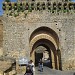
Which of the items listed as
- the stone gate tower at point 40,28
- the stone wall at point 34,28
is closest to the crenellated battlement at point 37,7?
the stone gate tower at point 40,28

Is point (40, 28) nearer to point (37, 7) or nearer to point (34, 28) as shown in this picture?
point (34, 28)

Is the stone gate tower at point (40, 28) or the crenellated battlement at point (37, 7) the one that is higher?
the crenellated battlement at point (37, 7)

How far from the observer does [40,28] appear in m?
22.6

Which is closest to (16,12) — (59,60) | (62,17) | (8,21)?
(8,21)

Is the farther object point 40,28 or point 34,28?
point 40,28

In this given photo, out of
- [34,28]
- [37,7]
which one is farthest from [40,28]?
[37,7]

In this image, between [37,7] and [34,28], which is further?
[37,7]

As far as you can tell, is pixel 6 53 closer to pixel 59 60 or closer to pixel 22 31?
pixel 22 31

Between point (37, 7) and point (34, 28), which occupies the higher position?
point (37, 7)

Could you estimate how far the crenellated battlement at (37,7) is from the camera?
22328 mm

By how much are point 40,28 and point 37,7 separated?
6.59 feet

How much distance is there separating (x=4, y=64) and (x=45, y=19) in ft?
41.2

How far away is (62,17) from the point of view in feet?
74.2

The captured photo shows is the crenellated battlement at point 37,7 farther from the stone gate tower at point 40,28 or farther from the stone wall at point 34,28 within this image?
the stone wall at point 34,28
